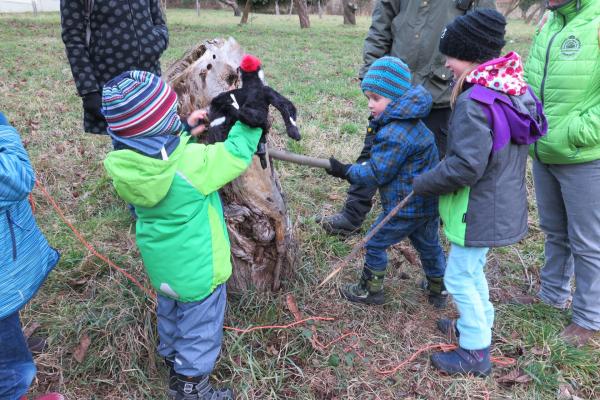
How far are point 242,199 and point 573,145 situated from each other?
70.2 inches

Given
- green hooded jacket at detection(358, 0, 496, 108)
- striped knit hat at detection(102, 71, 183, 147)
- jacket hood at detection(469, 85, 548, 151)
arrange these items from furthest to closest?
green hooded jacket at detection(358, 0, 496, 108), jacket hood at detection(469, 85, 548, 151), striped knit hat at detection(102, 71, 183, 147)

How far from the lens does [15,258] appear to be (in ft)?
6.58

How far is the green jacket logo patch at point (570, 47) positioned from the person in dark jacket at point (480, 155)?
356 millimetres

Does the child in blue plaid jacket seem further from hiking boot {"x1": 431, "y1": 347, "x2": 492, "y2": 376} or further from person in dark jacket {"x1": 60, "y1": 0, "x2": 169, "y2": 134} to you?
person in dark jacket {"x1": 60, "y1": 0, "x2": 169, "y2": 134}

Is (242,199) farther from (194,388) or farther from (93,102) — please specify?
(93,102)

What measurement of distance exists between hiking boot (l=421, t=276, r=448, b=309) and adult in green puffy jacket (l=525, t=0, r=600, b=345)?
705 millimetres

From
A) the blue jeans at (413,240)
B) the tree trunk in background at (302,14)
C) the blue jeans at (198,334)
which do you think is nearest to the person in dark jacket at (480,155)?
the blue jeans at (413,240)

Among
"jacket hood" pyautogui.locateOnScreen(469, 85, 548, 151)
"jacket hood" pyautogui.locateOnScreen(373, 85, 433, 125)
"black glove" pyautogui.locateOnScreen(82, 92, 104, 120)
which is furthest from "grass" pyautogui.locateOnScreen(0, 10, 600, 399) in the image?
"jacket hood" pyautogui.locateOnScreen(469, 85, 548, 151)

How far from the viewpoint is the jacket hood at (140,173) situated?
1876 mm

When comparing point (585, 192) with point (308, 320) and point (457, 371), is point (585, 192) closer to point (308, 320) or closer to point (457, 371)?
point (457, 371)

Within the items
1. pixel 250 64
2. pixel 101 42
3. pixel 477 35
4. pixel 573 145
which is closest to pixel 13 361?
pixel 250 64

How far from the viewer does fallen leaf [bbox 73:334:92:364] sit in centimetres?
251

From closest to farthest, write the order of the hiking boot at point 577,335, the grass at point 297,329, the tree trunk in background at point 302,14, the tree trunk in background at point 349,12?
the grass at point 297,329 → the hiking boot at point 577,335 → the tree trunk in background at point 302,14 → the tree trunk in background at point 349,12

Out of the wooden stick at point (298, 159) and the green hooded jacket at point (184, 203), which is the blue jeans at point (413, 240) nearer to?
the wooden stick at point (298, 159)
